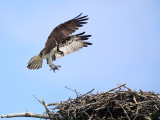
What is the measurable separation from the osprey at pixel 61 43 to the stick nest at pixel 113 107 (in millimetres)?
2513

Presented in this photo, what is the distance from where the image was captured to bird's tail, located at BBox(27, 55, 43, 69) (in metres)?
10.9

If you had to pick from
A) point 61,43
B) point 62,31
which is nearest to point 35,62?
point 61,43

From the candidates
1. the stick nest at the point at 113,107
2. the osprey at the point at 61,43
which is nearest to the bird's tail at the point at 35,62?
→ the osprey at the point at 61,43

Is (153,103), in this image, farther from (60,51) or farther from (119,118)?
(60,51)

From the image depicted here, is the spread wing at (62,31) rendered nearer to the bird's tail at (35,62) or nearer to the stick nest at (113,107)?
the bird's tail at (35,62)

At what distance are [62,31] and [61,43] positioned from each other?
125cm

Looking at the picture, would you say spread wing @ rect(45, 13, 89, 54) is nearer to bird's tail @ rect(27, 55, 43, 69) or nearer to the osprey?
the osprey

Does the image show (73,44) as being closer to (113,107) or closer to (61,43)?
(61,43)

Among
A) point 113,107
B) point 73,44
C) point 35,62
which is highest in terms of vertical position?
point 73,44

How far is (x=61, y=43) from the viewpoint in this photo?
1083 cm

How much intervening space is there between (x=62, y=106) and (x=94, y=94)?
840mm

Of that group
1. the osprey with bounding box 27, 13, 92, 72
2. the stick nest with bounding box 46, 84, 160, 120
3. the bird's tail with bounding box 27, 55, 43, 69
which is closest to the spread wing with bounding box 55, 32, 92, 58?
the osprey with bounding box 27, 13, 92, 72

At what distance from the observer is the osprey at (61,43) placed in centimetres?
955

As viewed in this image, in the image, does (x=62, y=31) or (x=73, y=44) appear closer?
(x=62, y=31)
